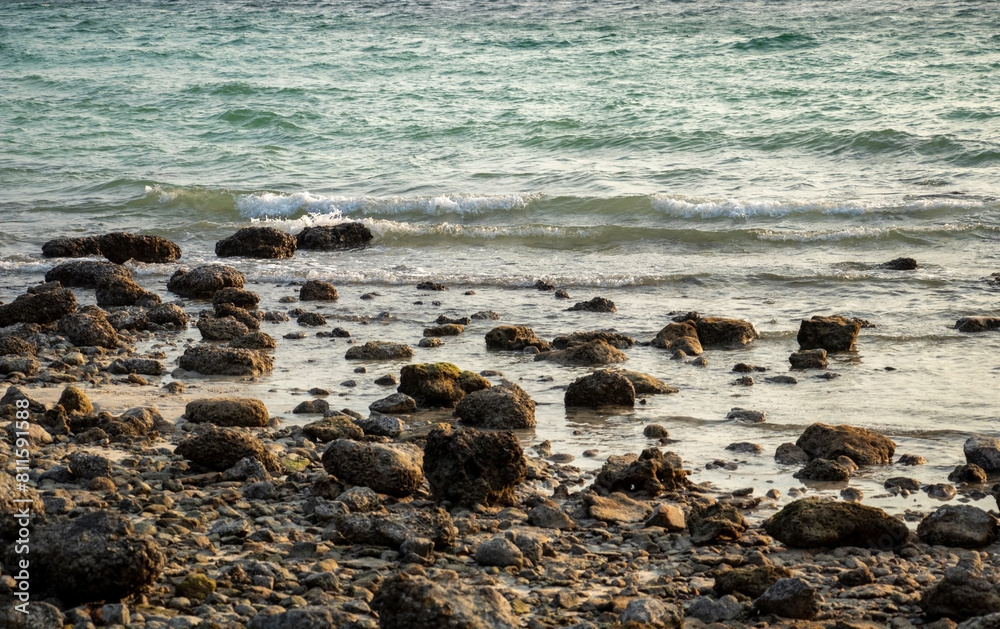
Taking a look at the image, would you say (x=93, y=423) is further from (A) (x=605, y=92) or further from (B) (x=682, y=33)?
(B) (x=682, y=33)

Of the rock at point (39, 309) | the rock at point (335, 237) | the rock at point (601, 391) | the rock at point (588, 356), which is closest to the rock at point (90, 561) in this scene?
the rock at point (601, 391)

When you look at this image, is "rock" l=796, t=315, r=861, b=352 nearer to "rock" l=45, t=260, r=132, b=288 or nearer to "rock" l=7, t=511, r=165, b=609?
"rock" l=7, t=511, r=165, b=609

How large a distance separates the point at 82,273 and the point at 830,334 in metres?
7.31

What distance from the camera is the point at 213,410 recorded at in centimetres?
593

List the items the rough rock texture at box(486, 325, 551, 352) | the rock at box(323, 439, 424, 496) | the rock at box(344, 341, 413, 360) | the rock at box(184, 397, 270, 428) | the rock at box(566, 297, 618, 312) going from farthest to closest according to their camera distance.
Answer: the rock at box(566, 297, 618, 312)
the rough rock texture at box(486, 325, 551, 352)
the rock at box(344, 341, 413, 360)
the rock at box(184, 397, 270, 428)
the rock at box(323, 439, 424, 496)

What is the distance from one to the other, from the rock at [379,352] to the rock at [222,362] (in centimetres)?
75

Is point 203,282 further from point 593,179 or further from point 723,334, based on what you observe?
point 593,179

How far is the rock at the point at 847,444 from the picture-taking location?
5371mm

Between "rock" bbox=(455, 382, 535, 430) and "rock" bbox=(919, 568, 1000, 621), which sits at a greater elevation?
"rock" bbox=(919, 568, 1000, 621)

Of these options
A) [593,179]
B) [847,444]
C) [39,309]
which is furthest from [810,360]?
[593,179]

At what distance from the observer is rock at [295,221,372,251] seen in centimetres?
1305

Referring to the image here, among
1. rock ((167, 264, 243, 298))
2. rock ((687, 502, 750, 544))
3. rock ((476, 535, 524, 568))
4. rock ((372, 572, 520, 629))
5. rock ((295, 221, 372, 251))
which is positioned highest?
rock ((372, 572, 520, 629))

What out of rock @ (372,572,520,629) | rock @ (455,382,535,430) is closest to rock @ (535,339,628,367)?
rock @ (455,382,535,430)

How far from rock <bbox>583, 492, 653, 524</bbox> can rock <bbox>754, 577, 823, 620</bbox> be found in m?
0.98
